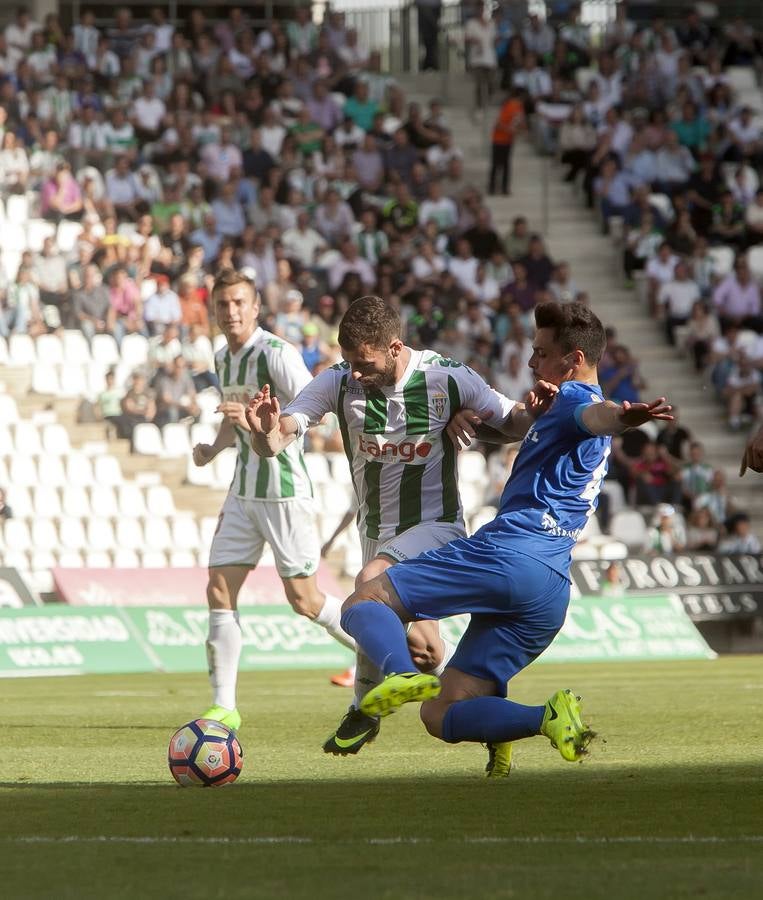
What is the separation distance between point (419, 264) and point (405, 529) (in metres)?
18.3

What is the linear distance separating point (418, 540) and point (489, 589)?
116cm

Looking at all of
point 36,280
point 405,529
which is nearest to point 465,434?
point 405,529

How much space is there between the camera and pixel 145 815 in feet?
22.8

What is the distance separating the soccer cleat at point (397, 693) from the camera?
22.6 feet

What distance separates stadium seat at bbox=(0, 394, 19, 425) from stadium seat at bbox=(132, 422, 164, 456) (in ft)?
4.96

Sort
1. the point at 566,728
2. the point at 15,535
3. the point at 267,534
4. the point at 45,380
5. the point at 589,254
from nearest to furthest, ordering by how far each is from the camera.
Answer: the point at 566,728, the point at 267,534, the point at 15,535, the point at 45,380, the point at 589,254

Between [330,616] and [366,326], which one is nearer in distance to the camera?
[366,326]

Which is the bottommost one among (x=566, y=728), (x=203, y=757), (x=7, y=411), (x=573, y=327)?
(x=7, y=411)

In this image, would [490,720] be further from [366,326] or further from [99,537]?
[99,537]

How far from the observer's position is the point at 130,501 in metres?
22.3

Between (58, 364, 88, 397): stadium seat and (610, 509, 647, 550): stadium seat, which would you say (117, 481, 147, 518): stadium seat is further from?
(610, 509, 647, 550): stadium seat

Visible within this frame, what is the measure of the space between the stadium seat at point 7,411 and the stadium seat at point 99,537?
182 centimetres

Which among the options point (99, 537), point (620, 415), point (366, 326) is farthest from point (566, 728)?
point (99, 537)

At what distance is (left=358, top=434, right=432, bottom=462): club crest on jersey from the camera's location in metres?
8.66
